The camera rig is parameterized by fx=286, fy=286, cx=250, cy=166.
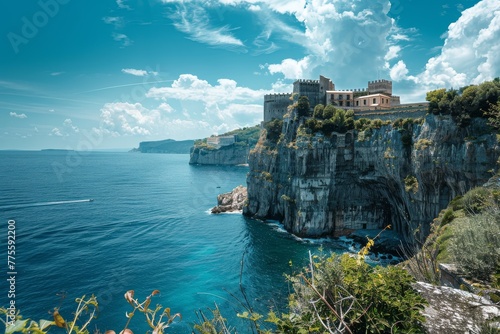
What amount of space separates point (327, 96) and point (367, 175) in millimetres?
23504

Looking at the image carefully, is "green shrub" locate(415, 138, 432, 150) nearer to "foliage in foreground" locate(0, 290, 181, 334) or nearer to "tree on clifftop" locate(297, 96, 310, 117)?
"tree on clifftop" locate(297, 96, 310, 117)

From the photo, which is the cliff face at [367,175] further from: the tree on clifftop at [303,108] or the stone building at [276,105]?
the stone building at [276,105]

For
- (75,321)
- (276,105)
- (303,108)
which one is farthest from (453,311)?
(276,105)

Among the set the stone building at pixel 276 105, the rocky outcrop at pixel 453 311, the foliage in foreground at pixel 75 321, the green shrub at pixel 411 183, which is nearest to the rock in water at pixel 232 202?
the stone building at pixel 276 105

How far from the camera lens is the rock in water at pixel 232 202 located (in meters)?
69.5

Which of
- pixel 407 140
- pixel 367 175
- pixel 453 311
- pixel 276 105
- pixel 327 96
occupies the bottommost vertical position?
pixel 367 175

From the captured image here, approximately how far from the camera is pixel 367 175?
158 ft

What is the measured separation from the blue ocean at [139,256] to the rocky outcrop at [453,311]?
10.2 metres

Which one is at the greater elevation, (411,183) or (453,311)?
(453,311)

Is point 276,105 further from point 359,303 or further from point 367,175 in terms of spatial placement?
point 359,303

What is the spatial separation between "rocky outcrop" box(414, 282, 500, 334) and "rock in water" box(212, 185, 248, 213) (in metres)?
61.8

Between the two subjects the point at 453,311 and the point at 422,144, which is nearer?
the point at 453,311

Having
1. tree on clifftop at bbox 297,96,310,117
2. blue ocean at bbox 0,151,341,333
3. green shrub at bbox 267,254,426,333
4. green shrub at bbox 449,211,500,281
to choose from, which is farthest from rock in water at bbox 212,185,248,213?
green shrub at bbox 267,254,426,333

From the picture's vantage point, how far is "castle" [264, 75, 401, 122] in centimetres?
5853
